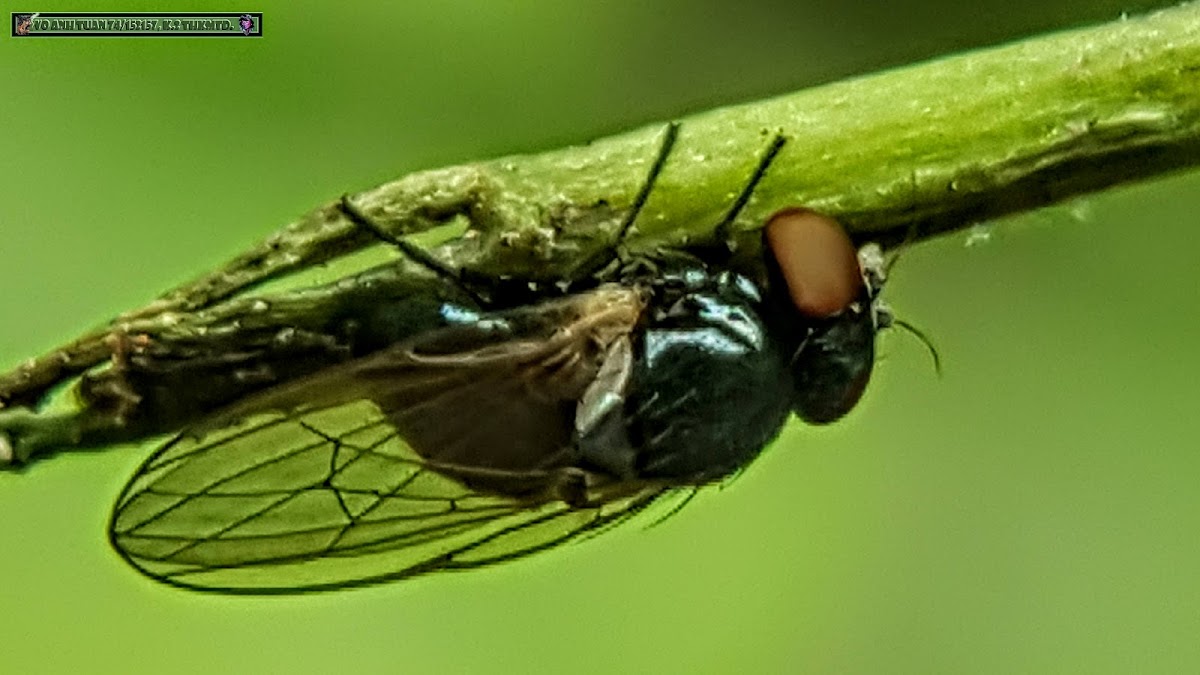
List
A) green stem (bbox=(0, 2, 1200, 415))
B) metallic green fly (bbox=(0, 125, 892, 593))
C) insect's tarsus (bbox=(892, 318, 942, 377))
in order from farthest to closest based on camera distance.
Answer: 1. insect's tarsus (bbox=(892, 318, 942, 377))
2. metallic green fly (bbox=(0, 125, 892, 593))
3. green stem (bbox=(0, 2, 1200, 415))

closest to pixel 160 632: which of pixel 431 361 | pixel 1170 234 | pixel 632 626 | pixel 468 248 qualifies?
pixel 632 626

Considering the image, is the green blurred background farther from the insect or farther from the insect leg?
the insect leg

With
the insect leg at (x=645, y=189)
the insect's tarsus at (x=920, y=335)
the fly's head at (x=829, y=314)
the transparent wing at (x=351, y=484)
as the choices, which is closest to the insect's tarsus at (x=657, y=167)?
the insect leg at (x=645, y=189)

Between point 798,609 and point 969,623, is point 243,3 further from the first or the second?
point 969,623

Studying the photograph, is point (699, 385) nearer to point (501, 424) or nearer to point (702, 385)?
point (702, 385)
